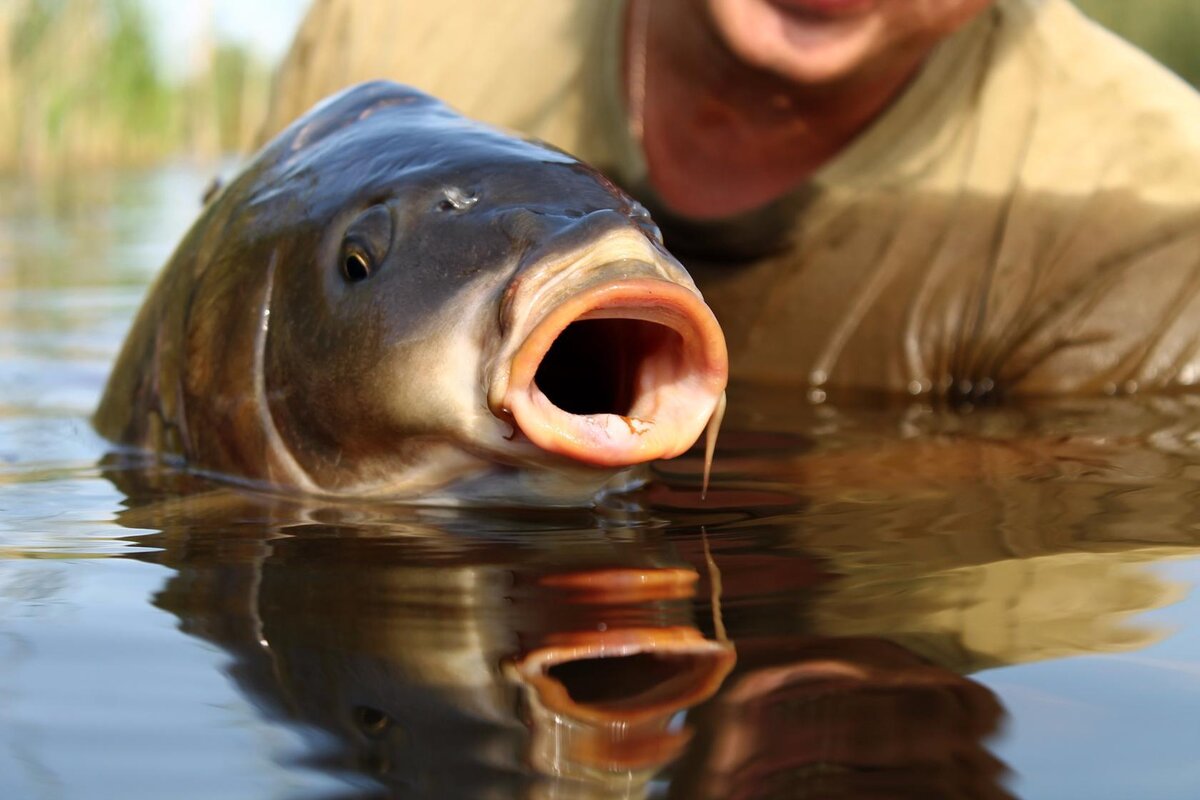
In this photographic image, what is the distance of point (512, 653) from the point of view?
1.52 metres

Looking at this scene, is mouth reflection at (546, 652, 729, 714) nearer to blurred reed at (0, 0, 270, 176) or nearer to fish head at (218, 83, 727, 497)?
fish head at (218, 83, 727, 497)

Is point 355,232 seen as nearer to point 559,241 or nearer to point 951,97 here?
point 559,241

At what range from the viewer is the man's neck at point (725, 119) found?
12.8ft

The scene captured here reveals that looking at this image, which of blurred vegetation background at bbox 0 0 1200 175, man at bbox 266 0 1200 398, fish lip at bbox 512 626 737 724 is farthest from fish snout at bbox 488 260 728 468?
blurred vegetation background at bbox 0 0 1200 175

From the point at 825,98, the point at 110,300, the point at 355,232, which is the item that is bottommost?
the point at 110,300

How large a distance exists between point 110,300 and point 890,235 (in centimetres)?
311

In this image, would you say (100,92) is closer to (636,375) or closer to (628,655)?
(636,375)

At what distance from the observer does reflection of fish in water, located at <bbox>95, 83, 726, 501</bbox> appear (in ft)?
6.31

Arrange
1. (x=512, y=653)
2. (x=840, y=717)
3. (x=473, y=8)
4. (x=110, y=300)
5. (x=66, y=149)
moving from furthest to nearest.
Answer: (x=66, y=149) → (x=110, y=300) → (x=473, y=8) → (x=512, y=653) → (x=840, y=717)

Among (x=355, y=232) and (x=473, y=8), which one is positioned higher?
(x=473, y=8)

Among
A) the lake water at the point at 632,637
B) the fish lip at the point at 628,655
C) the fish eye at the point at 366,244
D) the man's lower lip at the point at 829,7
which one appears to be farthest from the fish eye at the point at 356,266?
the man's lower lip at the point at 829,7

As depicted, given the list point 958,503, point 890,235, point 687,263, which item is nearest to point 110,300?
point 687,263

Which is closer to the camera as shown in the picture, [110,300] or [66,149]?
[110,300]

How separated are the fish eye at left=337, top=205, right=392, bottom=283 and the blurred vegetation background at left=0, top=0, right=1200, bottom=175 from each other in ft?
20.2
